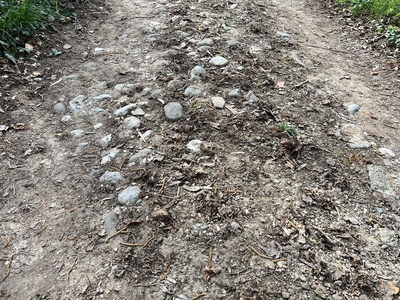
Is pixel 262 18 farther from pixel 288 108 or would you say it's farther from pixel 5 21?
pixel 5 21

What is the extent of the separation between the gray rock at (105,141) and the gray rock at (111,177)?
378mm

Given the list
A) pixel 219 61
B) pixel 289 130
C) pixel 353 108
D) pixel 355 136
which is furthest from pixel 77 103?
pixel 353 108

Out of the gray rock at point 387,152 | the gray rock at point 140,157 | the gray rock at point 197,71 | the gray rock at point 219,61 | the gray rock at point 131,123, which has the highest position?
the gray rock at point 219,61

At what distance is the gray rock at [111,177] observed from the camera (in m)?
2.71

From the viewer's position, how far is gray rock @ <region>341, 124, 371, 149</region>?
314 cm

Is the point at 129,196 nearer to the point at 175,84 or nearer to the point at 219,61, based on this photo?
the point at 175,84

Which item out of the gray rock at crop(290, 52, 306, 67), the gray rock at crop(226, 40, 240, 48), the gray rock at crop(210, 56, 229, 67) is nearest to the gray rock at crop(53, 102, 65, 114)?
the gray rock at crop(210, 56, 229, 67)

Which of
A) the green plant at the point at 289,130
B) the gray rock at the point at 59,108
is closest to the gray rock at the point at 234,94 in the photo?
the green plant at the point at 289,130

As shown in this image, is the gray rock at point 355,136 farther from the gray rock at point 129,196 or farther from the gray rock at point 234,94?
the gray rock at point 129,196

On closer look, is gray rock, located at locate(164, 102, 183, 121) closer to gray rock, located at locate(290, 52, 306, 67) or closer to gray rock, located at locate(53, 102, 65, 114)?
gray rock, located at locate(53, 102, 65, 114)

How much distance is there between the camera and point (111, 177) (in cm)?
273

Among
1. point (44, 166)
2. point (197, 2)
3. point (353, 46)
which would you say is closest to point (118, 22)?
point (197, 2)

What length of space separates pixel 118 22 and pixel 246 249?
4.05m

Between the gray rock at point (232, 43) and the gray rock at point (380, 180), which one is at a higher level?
the gray rock at point (232, 43)
